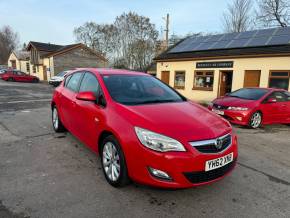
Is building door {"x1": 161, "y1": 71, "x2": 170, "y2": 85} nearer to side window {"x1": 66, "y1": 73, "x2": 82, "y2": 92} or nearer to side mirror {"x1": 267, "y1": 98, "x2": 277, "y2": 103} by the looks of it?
side mirror {"x1": 267, "y1": 98, "x2": 277, "y2": 103}

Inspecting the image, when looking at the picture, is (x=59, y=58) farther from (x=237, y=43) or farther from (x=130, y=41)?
(x=237, y=43)

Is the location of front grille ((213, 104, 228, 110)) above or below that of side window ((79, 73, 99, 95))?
below

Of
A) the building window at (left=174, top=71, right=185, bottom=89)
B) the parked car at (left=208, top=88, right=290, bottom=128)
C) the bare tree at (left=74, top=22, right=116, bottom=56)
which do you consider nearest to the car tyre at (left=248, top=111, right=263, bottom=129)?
the parked car at (left=208, top=88, right=290, bottom=128)

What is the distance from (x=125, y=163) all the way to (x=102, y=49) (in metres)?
42.8

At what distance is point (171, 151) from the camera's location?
2.64m

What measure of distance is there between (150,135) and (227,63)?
44.1 feet

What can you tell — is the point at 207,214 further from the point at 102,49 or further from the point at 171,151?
the point at 102,49

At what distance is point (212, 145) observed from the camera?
2826 millimetres

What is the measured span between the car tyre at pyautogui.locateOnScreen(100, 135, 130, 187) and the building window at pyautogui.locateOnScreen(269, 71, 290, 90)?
12237mm

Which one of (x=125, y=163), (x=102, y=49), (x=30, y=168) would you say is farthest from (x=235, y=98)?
(x=102, y=49)

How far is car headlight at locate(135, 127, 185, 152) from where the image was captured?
2.65 metres

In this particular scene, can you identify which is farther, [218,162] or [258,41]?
[258,41]

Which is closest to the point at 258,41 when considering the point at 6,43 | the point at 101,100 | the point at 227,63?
the point at 227,63

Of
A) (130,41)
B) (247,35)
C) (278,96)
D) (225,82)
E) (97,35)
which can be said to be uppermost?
(97,35)
